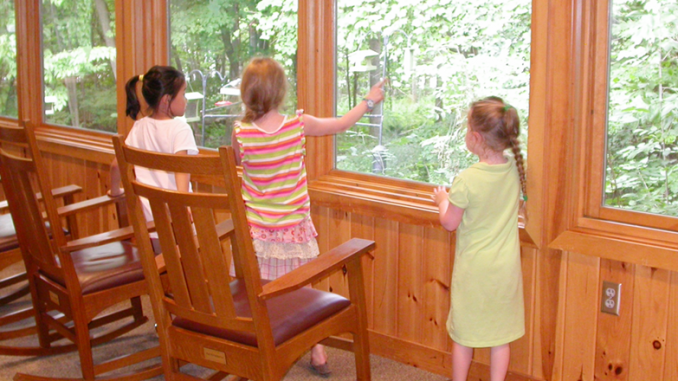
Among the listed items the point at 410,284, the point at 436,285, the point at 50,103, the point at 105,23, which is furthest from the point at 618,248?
the point at 50,103

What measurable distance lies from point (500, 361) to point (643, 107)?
2.78 ft

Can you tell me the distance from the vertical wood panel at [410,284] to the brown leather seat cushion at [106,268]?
911 mm

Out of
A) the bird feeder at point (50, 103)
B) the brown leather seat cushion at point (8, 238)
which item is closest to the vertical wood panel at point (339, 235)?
the brown leather seat cushion at point (8, 238)

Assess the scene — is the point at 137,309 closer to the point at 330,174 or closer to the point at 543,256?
the point at 330,174

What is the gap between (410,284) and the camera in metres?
2.64

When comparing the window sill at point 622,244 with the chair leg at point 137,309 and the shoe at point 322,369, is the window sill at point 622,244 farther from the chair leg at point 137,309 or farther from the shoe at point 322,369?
the chair leg at point 137,309

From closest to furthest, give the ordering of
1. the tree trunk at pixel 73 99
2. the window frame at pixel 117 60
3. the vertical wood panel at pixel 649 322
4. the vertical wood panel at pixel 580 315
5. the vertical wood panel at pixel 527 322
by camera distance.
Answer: the vertical wood panel at pixel 649 322 < the vertical wood panel at pixel 580 315 < the vertical wood panel at pixel 527 322 < the window frame at pixel 117 60 < the tree trunk at pixel 73 99

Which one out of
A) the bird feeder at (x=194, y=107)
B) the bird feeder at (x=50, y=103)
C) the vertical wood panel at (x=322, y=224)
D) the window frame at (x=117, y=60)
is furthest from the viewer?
the bird feeder at (x=50, y=103)

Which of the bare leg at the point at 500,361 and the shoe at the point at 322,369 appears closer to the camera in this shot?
the bare leg at the point at 500,361

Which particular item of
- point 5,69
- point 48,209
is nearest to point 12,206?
point 48,209

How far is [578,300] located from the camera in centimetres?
221

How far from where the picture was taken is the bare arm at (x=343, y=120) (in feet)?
7.84

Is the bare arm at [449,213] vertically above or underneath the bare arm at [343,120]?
underneath

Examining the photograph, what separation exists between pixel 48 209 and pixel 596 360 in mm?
1772
